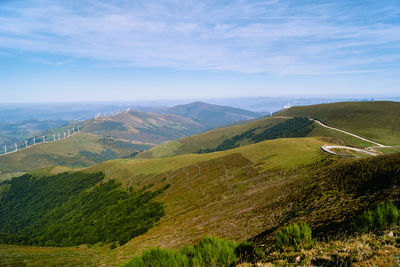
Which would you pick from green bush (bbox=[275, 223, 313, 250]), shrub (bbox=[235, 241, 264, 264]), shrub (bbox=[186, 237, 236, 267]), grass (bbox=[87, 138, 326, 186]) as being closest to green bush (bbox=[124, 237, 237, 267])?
shrub (bbox=[186, 237, 236, 267])

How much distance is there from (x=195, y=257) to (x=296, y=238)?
5038 mm

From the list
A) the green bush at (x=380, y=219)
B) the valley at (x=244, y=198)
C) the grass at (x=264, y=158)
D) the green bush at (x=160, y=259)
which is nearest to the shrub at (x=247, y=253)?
the valley at (x=244, y=198)

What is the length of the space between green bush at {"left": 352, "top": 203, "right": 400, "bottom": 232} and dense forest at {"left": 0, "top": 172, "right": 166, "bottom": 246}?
65958 millimetres

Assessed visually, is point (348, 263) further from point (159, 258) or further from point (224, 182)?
point (224, 182)

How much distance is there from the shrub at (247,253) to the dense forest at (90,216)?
6368 cm

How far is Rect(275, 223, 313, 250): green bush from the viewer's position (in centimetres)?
1002

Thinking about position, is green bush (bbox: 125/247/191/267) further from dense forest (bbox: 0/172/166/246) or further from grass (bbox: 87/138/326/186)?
grass (bbox: 87/138/326/186)

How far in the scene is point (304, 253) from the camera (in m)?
9.21

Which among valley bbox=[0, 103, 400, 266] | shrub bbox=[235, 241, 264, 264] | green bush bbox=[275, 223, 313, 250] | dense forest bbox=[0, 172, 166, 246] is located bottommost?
dense forest bbox=[0, 172, 166, 246]

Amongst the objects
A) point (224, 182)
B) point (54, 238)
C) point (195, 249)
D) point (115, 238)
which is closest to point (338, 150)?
point (224, 182)

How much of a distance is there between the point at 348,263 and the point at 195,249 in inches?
226

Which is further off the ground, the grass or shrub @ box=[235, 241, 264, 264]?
shrub @ box=[235, 241, 264, 264]

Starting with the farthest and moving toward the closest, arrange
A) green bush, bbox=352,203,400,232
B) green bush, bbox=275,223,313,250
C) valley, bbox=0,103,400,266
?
valley, bbox=0,103,400,266 → green bush, bbox=275,223,313,250 → green bush, bbox=352,203,400,232

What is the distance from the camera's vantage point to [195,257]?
8.66 metres
